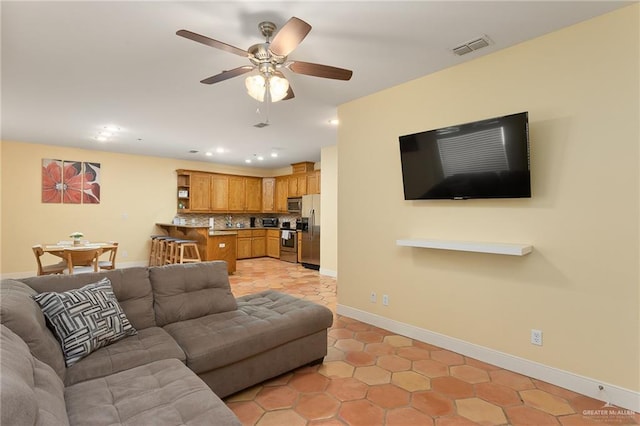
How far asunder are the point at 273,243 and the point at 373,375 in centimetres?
665

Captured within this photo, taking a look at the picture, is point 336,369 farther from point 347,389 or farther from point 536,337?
point 536,337

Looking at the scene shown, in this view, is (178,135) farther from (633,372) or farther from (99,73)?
(633,372)

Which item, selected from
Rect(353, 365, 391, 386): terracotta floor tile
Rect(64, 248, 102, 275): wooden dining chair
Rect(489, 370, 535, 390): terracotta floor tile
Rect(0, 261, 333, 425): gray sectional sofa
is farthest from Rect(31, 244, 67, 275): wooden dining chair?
Rect(489, 370, 535, 390): terracotta floor tile

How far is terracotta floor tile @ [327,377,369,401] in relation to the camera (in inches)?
88.7

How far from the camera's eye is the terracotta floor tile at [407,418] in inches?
77.3

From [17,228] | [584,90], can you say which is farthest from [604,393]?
[17,228]

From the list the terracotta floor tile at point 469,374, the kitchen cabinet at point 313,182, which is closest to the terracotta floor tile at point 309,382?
the terracotta floor tile at point 469,374

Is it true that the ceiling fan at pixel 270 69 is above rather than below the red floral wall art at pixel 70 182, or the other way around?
above

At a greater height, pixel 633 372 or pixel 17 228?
pixel 17 228

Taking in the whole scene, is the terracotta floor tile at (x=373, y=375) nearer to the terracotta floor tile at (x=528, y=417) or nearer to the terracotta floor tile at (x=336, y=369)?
the terracotta floor tile at (x=336, y=369)

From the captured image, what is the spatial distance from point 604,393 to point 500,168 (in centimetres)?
173

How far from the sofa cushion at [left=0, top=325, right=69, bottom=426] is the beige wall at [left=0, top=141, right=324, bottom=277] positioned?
643cm

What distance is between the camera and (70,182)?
6.54 m

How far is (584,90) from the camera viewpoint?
2.29 meters
